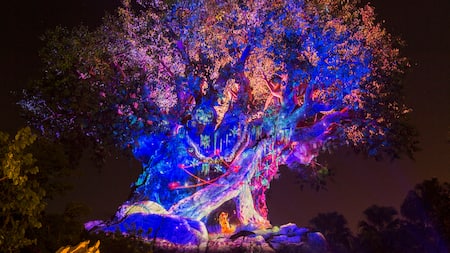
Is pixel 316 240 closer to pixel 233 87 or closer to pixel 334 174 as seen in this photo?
pixel 334 174

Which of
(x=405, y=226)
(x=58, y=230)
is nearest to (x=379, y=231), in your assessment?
(x=405, y=226)

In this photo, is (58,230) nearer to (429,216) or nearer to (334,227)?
(429,216)

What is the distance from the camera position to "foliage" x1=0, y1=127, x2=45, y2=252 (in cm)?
589

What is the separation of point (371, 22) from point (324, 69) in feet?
9.67

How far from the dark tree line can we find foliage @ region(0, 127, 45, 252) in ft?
51.7

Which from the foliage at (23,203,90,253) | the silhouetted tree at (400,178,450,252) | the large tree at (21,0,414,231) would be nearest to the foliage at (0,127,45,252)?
the foliage at (23,203,90,253)

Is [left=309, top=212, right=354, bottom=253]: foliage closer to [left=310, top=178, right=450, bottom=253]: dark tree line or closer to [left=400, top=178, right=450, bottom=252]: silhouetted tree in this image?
[left=310, top=178, right=450, bottom=253]: dark tree line

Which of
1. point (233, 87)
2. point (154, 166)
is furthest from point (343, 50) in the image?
point (154, 166)

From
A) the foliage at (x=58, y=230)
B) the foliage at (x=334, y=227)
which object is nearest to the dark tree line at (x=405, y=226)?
the foliage at (x=334, y=227)

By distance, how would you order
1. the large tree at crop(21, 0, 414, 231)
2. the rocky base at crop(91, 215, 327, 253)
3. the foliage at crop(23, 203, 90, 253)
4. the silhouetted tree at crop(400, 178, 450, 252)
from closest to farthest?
the foliage at crop(23, 203, 90, 253) < the rocky base at crop(91, 215, 327, 253) < the large tree at crop(21, 0, 414, 231) < the silhouetted tree at crop(400, 178, 450, 252)

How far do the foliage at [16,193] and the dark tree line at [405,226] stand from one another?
15753 millimetres

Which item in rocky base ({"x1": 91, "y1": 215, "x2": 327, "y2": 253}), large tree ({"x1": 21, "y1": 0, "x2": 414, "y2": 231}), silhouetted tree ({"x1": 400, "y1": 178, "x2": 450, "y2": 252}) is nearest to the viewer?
rocky base ({"x1": 91, "y1": 215, "x2": 327, "y2": 253})

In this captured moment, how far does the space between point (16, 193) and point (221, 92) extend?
1313 centimetres

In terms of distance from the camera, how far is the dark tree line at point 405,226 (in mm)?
22281
